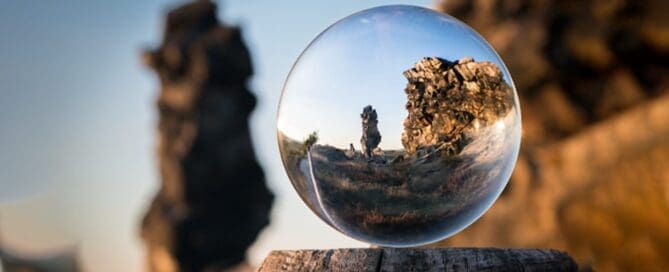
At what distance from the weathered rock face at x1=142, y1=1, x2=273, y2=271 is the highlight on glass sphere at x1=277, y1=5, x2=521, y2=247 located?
8.68m

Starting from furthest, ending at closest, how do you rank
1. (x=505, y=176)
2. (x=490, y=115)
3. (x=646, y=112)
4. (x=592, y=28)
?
(x=592, y=28), (x=646, y=112), (x=505, y=176), (x=490, y=115)

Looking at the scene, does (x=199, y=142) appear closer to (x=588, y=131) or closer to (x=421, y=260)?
(x=588, y=131)

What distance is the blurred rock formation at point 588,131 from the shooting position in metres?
4.59

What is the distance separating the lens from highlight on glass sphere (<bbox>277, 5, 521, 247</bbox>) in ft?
5.61

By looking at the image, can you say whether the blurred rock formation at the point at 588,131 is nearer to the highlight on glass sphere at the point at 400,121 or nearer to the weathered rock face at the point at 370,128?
the highlight on glass sphere at the point at 400,121

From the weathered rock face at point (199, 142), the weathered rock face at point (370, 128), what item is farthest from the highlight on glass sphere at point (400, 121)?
the weathered rock face at point (199, 142)

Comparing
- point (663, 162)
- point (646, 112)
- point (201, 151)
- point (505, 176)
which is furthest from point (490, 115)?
point (201, 151)

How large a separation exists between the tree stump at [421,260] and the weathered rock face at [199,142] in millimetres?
8713

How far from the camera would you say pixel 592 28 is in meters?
5.23

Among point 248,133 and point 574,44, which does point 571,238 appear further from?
point 248,133

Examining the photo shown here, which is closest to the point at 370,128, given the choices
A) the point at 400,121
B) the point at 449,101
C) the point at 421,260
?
the point at 400,121

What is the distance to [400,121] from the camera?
5.62ft

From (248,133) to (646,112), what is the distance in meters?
6.88

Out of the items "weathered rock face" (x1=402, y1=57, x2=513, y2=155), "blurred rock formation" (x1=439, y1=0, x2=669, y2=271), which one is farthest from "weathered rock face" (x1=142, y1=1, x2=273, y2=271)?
"weathered rock face" (x1=402, y1=57, x2=513, y2=155)
